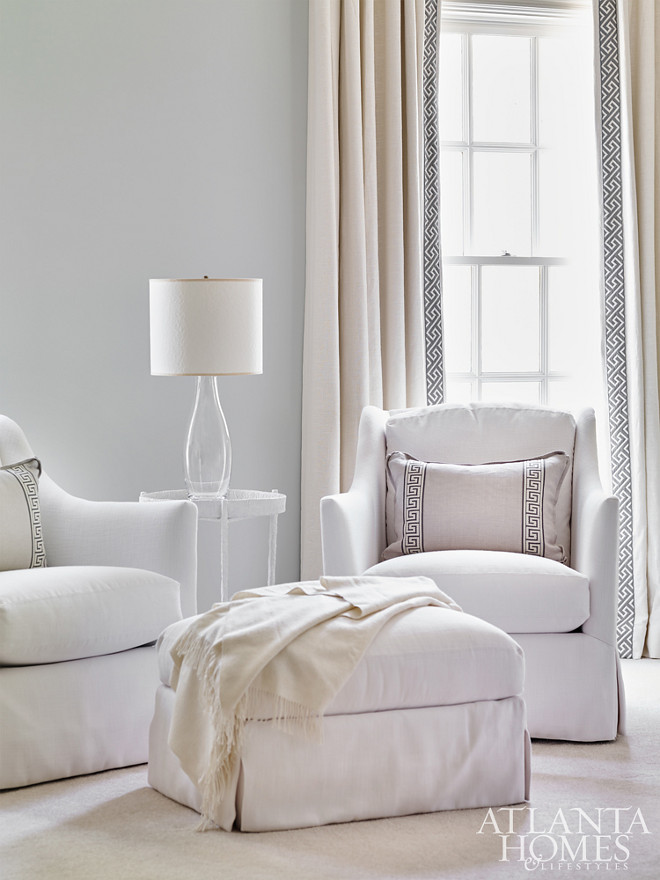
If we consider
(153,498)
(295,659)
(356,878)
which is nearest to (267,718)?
(295,659)

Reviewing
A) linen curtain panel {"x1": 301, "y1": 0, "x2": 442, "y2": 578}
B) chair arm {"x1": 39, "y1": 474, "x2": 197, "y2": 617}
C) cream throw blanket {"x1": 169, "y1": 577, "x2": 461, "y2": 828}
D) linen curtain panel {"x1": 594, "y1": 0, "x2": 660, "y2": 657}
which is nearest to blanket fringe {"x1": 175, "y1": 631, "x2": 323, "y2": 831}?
cream throw blanket {"x1": 169, "y1": 577, "x2": 461, "y2": 828}

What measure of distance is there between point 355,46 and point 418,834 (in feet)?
9.08

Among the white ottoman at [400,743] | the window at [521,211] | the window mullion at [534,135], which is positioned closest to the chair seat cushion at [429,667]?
the white ottoman at [400,743]

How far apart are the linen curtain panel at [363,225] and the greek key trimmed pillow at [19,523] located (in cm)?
122

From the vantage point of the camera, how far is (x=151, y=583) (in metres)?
2.86

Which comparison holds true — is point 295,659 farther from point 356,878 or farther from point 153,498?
point 153,498

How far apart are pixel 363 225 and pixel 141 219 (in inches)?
31.5

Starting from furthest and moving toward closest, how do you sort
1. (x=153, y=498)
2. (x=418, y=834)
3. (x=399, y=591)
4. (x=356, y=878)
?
(x=153, y=498)
(x=399, y=591)
(x=418, y=834)
(x=356, y=878)

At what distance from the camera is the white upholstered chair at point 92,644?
8.52 feet

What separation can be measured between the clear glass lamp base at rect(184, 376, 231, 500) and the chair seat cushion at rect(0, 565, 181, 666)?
0.58 metres

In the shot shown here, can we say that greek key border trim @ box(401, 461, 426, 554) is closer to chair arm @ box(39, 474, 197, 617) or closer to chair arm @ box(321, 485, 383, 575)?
chair arm @ box(321, 485, 383, 575)

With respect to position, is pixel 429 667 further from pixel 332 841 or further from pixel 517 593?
pixel 517 593

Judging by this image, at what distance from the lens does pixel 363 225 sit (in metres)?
3.93

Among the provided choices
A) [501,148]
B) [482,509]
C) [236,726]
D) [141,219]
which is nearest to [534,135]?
[501,148]
